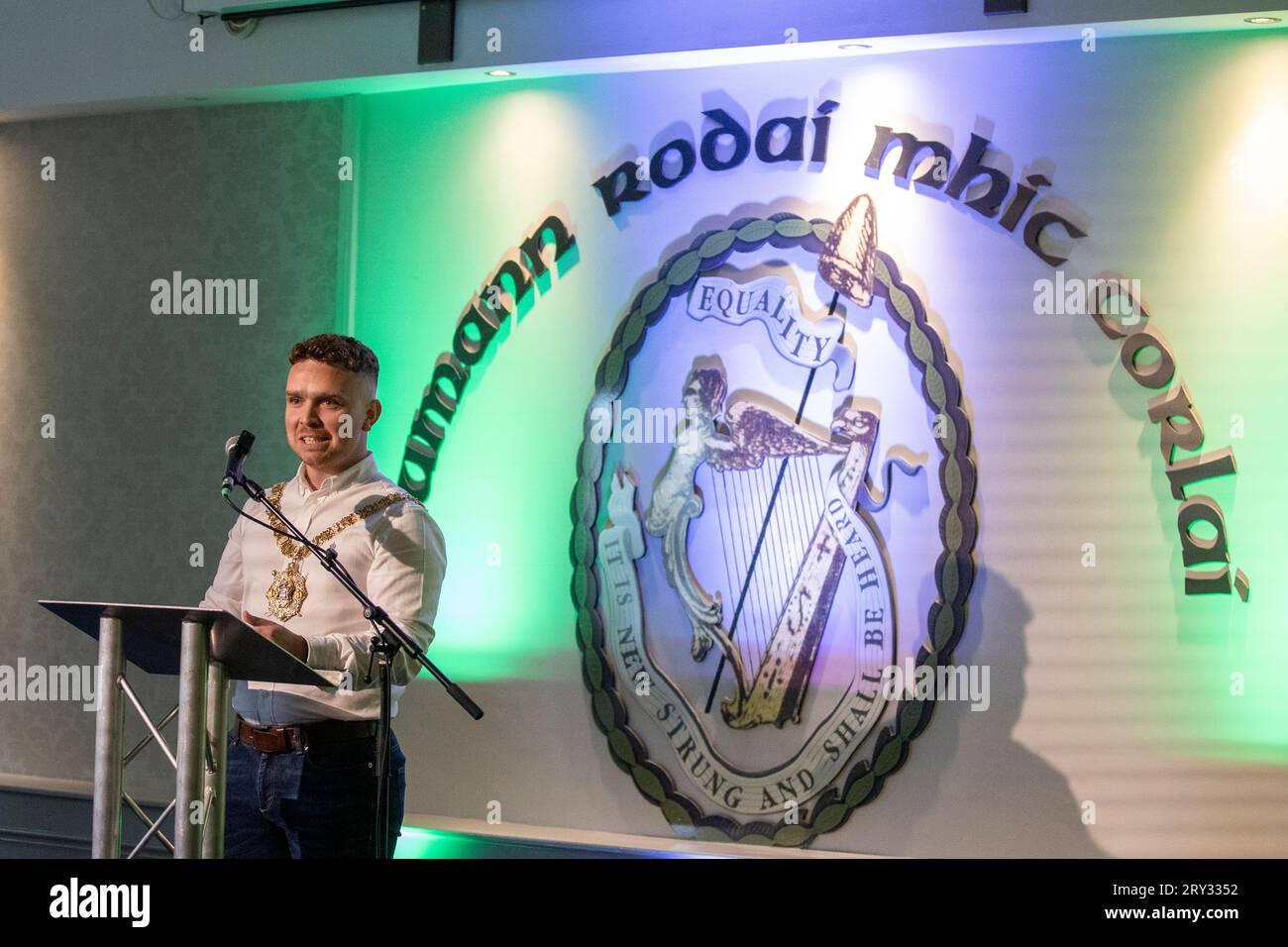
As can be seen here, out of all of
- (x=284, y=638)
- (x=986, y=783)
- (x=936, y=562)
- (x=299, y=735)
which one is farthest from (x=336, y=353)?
(x=986, y=783)

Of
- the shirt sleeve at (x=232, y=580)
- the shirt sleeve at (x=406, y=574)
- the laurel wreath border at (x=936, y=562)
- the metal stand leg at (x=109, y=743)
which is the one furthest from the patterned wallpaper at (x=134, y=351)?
the metal stand leg at (x=109, y=743)

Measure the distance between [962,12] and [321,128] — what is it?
7.33 feet

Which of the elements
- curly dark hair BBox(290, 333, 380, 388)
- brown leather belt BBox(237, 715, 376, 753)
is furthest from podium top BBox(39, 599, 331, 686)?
curly dark hair BBox(290, 333, 380, 388)

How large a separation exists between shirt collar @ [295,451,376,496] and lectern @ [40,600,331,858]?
1.84 ft

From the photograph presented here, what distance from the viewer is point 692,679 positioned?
4352 millimetres

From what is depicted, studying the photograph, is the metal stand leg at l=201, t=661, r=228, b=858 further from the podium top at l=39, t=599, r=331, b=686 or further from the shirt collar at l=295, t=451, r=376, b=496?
the shirt collar at l=295, t=451, r=376, b=496

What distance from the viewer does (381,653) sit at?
282 cm

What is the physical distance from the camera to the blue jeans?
116 inches

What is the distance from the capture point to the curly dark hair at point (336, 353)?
316 cm

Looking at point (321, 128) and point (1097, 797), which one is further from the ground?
point (321, 128)
